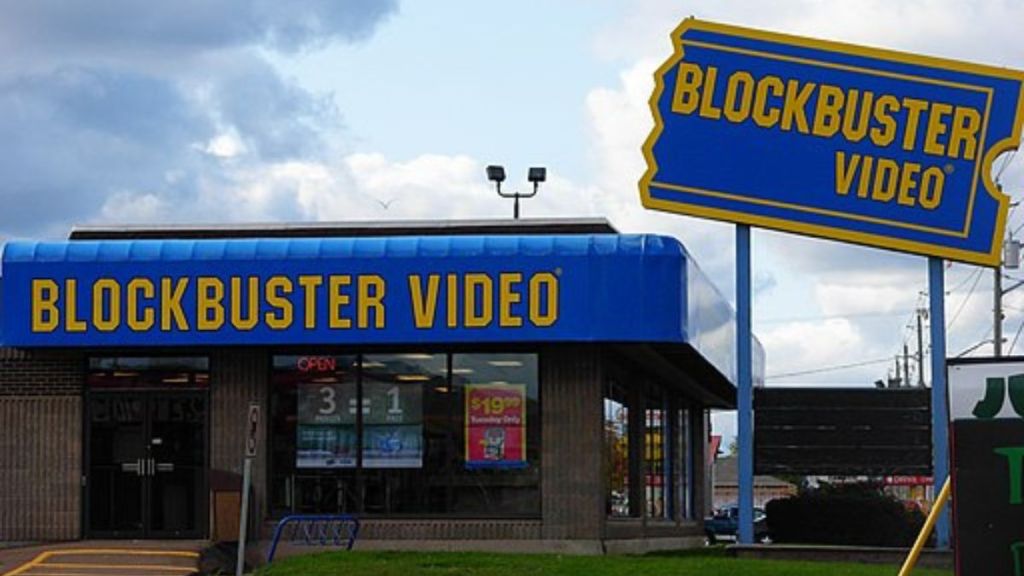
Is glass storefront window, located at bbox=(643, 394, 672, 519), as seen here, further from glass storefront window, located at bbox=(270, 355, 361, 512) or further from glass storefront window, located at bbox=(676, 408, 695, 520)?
glass storefront window, located at bbox=(270, 355, 361, 512)

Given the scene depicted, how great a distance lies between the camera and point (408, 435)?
82.0 ft

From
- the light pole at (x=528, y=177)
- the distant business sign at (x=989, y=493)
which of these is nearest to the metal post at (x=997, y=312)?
the light pole at (x=528, y=177)

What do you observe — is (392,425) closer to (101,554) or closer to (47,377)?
(101,554)

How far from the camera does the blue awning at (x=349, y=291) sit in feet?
78.2

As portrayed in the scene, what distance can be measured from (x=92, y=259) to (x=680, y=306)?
26.5ft

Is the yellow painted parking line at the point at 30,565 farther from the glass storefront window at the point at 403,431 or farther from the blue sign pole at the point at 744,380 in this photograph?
the blue sign pole at the point at 744,380

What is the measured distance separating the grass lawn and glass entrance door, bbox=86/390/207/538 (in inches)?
145

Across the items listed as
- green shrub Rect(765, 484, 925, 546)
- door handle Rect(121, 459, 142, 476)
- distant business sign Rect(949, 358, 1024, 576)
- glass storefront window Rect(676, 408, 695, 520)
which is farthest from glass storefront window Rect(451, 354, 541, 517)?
distant business sign Rect(949, 358, 1024, 576)

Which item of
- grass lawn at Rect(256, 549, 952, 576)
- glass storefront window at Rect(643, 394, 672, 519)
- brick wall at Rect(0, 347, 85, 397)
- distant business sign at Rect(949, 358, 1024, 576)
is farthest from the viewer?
glass storefront window at Rect(643, 394, 672, 519)

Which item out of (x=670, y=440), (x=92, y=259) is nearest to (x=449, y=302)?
(x=92, y=259)

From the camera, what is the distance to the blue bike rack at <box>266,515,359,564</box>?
2453 cm

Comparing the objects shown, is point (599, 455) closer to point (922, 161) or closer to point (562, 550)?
point (562, 550)

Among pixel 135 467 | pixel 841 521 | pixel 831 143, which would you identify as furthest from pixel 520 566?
pixel 841 521

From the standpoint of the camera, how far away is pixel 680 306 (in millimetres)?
23953
